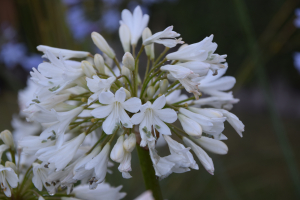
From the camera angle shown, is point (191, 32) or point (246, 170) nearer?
point (246, 170)

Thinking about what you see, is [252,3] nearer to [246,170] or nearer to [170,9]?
[170,9]

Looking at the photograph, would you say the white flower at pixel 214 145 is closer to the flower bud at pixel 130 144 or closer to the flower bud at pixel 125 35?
the flower bud at pixel 130 144

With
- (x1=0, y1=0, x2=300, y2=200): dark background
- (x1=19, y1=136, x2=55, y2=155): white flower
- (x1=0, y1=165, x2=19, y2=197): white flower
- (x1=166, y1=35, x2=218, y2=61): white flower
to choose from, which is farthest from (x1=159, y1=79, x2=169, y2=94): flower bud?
(x1=0, y1=0, x2=300, y2=200): dark background

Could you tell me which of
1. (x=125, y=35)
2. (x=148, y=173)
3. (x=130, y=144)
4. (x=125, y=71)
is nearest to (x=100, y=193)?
(x=148, y=173)

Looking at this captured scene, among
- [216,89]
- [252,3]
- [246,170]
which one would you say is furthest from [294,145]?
[216,89]

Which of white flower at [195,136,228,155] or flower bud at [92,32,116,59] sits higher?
flower bud at [92,32,116,59]

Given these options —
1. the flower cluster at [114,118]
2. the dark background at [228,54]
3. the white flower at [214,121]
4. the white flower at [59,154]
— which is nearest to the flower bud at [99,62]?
the flower cluster at [114,118]

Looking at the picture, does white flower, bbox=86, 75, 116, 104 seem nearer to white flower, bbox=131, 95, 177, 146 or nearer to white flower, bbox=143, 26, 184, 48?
white flower, bbox=131, 95, 177, 146
